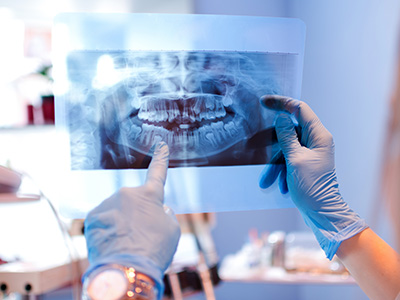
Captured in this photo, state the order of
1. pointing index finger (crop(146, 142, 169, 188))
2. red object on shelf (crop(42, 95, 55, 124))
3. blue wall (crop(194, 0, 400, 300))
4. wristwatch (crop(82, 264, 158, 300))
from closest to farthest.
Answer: wristwatch (crop(82, 264, 158, 300)) < pointing index finger (crop(146, 142, 169, 188)) < blue wall (crop(194, 0, 400, 300)) < red object on shelf (crop(42, 95, 55, 124))

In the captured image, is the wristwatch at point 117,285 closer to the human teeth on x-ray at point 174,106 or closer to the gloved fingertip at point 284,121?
the human teeth on x-ray at point 174,106

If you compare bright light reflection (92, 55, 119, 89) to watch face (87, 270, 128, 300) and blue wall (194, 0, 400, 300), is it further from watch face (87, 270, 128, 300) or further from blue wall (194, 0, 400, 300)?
blue wall (194, 0, 400, 300)

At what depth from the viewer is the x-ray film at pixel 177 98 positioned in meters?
0.86

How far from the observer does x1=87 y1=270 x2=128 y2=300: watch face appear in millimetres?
655

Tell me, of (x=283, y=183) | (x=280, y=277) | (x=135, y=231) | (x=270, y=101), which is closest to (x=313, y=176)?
(x=283, y=183)

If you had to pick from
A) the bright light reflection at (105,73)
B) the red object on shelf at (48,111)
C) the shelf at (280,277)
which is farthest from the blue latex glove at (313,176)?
the red object on shelf at (48,111)

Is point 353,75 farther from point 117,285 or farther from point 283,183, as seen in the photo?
point 117,285

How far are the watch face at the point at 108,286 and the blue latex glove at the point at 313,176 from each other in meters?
0.42

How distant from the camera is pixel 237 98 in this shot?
2.99 feet

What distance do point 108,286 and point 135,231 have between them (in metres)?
0.12

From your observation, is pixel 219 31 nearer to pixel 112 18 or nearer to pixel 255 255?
pixel 112 18

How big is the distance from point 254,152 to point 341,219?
0.26 metres

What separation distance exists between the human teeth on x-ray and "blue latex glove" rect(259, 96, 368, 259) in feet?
0.12

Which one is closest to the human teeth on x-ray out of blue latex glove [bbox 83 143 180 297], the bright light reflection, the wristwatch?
the bright light reflection
